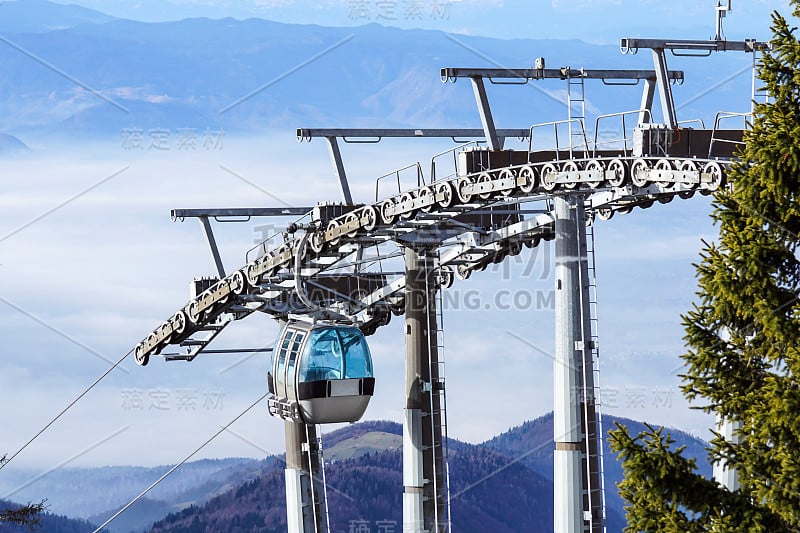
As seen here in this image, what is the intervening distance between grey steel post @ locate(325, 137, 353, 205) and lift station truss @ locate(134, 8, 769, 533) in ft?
0.11

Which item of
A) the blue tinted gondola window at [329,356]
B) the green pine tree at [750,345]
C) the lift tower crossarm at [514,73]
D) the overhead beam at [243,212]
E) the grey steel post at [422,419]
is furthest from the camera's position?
the overhead beam at [243,212]

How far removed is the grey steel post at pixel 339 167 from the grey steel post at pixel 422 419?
9.04ft

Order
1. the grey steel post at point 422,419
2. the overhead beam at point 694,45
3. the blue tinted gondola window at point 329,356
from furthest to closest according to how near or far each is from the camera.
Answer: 1. the grey steel post at point 422,419
2. the blue tinted gondola window at point 329,356
3. the overhead beam at point 694,45

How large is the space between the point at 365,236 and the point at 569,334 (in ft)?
21.4

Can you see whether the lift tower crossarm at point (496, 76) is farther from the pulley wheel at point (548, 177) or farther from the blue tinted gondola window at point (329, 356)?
the blue tinted gondola window at point (329, 356)

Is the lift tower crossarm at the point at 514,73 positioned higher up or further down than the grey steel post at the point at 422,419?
higher up

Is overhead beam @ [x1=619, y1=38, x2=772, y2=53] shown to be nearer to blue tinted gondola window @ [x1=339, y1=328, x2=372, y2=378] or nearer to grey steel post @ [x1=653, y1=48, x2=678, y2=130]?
grey steel post @ [x1=653, y1=48, x2=678, y2=130]

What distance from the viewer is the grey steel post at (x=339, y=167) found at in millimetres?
33500

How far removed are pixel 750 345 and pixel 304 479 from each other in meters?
22.0

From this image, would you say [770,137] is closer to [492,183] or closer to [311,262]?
[492,183]

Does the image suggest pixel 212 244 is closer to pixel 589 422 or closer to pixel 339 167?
pixel 339 167

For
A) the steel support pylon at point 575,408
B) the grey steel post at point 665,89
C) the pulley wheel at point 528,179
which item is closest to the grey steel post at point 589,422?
the steel support pylon at point 575,408

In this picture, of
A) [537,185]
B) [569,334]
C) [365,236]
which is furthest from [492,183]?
[365,236]

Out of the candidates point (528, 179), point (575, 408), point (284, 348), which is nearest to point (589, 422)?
point (575, 408)
